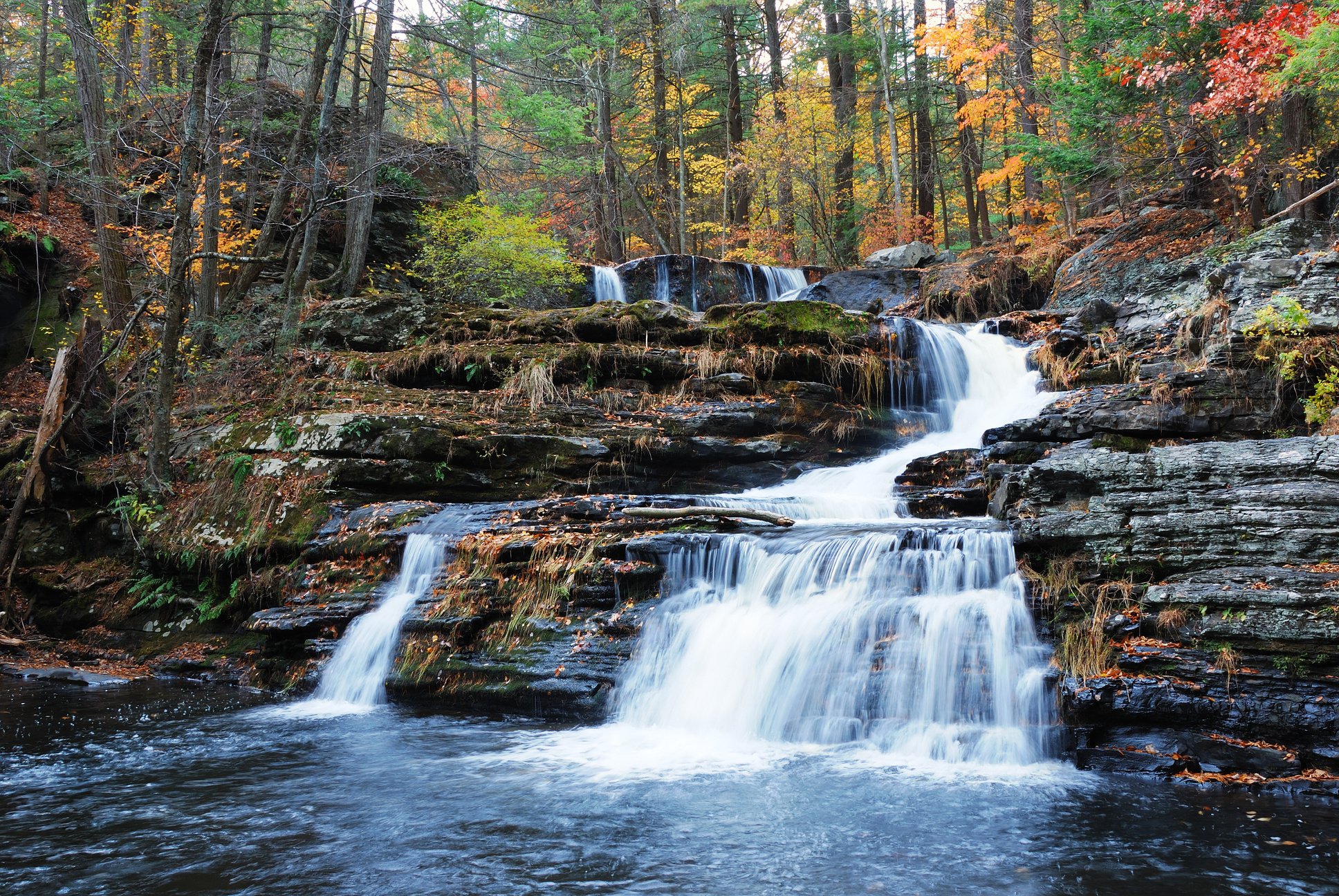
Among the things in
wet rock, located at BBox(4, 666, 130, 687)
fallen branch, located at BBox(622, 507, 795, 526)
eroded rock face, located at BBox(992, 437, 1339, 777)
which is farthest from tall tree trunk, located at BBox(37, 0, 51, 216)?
eroded rock face, located at BBox(992, 437, 1339, 777)

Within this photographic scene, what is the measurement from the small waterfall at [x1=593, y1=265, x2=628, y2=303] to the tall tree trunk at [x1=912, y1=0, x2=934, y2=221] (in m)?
10.6

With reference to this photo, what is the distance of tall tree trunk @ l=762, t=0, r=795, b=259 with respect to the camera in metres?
21.0

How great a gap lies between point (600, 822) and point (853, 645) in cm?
255

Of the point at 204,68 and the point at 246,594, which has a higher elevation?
the point at 204,68

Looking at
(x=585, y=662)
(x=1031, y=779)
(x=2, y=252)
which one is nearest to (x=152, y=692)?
(x=585, y=662)

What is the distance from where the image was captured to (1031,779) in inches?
188

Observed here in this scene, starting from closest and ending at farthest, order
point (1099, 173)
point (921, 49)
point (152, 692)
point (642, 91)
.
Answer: point (152, 692), point (1099, 173), point (921, 49), point (642, 91)

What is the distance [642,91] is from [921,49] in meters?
8.57

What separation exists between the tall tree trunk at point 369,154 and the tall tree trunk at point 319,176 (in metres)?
0.49

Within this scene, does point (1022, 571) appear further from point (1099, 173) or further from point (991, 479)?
point (1099, 173)

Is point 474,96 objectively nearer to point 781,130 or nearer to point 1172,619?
point 781,130

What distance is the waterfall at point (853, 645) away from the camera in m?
5.43

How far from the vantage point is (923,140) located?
918 inches

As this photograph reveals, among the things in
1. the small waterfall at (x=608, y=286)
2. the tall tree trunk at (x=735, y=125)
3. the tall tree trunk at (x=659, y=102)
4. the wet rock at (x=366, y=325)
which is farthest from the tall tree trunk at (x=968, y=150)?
the wet rock at (x=366, y=325)
